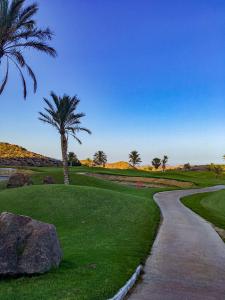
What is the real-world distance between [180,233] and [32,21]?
1486 cm

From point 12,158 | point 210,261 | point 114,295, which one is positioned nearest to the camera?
point 114,295

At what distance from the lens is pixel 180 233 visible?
19438mm

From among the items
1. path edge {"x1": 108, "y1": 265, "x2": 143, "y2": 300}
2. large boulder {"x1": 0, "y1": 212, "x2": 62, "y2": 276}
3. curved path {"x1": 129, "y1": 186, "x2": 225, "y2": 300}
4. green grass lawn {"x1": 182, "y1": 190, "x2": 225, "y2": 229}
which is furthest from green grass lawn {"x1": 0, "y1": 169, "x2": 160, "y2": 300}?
green grass lawn {"x1": 182, "y1": 190, "x2": 225, "y2": 229}

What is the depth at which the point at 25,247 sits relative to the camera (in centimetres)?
1051

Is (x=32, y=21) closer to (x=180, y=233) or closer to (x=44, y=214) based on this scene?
(x=44, y=214)

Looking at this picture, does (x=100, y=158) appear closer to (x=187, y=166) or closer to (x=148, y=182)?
(x=187, y=166)

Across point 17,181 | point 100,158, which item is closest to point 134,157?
point 100,158

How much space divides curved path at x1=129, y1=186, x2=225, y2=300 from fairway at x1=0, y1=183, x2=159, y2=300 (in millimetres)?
603

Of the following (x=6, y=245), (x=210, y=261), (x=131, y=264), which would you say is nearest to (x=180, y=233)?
(x=210, y=261)

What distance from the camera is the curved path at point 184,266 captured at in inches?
391

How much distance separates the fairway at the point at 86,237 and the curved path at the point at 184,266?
0.60 meters

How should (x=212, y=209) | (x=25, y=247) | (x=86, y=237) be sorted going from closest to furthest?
1. (x=25, y=247)
2. (x=86, y=237)
3. (x=212, y=209)

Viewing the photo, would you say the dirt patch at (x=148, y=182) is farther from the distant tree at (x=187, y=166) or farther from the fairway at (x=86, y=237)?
the distant tree at (x=187, y=166)

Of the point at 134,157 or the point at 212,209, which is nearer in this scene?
the point at 212,209
